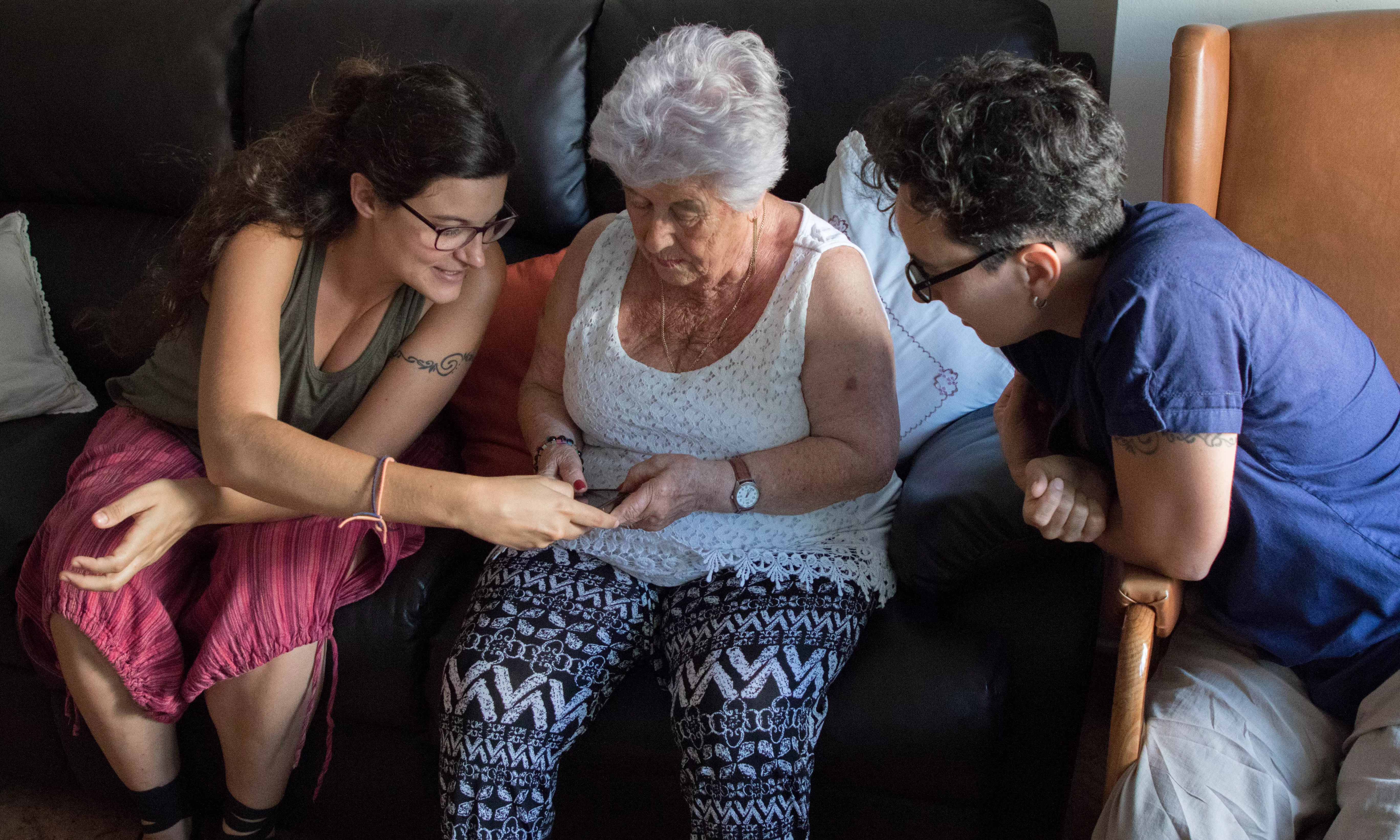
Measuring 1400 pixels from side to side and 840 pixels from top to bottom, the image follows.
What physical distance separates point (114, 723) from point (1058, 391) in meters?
1.46

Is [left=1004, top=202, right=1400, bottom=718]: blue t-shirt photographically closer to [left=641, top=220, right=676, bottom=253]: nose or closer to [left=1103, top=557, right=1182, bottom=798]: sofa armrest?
[left=1103, top=557, right=1182, bottom=798]: sofa armrest

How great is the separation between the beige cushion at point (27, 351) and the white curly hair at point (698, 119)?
140 cm

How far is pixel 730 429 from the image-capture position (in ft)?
4.81

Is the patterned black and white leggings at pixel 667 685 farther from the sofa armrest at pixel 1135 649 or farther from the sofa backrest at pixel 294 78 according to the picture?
the sofa backrest at pixel 294 78

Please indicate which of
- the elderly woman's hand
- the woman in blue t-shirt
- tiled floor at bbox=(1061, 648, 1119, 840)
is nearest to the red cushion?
the elderly woman's hand

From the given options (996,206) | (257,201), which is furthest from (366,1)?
(996,206)

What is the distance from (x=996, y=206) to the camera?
1051 millimetres

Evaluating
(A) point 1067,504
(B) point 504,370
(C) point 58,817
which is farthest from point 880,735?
(C) point 58,817

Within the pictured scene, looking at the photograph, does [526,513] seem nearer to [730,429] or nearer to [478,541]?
[730,429]

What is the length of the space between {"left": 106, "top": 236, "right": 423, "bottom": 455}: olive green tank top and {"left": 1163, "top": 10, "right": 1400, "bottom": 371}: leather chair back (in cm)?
127

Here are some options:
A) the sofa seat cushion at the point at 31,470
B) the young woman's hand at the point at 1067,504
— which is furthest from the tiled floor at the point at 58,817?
the young woman's hand at the point at 1067,504

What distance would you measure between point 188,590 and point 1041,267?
1367 mm

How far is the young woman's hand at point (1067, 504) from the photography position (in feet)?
3.80

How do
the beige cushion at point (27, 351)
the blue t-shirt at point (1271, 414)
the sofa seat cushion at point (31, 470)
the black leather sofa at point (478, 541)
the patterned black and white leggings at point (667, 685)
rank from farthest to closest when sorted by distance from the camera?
the beige cushion at point (27, 351)
the sofa seat cushion at point (31, 470)
the black leather sofa at point (478, 541)
the patterned black and white leggings at point (667, 685)
the blue t-shirt at point (1271, 414)
